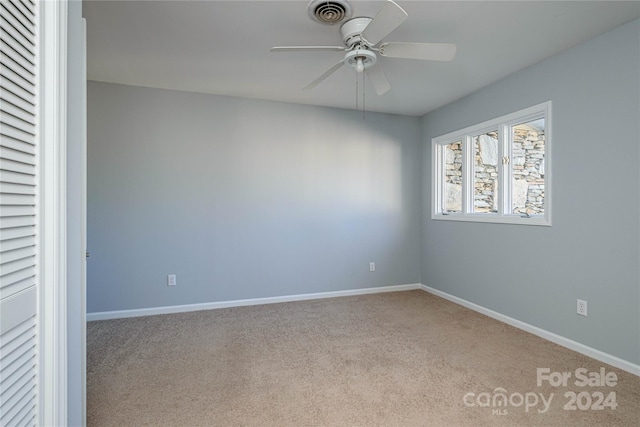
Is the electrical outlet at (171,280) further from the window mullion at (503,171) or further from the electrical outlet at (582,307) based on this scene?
the electrical outlet at (582,307)

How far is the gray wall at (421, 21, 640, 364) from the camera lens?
2.29 meters

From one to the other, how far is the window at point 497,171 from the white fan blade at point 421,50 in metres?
1.56

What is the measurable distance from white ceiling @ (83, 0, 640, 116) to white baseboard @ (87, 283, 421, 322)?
7.95 ft

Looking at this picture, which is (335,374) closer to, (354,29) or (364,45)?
(364,45)

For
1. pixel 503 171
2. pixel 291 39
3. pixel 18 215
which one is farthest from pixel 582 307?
pixel 18 215

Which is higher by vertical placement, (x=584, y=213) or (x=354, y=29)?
(x=354, y=29)

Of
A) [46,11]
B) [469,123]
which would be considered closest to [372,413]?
[46,11]

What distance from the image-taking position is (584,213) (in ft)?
8.39

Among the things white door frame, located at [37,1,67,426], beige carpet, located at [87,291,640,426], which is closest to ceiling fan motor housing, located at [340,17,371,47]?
white door frame, located at [37,1,67,426]

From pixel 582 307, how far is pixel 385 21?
2667 mm

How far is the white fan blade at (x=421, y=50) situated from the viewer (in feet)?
6.14

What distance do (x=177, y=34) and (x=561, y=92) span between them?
316 cm

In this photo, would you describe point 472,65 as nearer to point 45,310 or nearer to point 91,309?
point 45,310

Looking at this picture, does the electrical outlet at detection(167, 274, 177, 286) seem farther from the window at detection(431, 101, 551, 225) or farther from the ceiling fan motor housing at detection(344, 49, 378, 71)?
the window at detection(431, 101, 551, 225)
